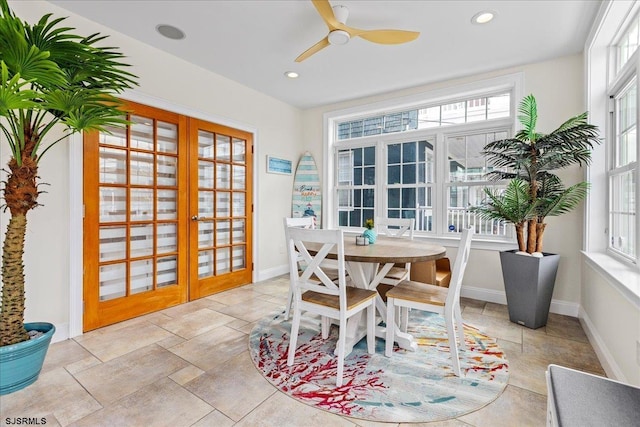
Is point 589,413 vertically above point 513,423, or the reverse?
point 589,413

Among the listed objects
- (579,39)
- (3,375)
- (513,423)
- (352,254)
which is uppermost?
(579,39)

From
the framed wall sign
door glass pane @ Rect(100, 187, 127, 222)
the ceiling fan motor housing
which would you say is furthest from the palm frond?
door glass pane @ Rect(100, 187, 127, 222)

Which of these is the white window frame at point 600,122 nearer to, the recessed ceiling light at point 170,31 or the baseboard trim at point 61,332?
the recessed ceiling light at point 170,31

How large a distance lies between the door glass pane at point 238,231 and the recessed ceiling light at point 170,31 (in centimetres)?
218

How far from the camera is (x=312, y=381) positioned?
75.4 inches

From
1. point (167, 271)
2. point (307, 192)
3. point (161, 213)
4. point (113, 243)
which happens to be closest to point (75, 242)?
point (113, 243)

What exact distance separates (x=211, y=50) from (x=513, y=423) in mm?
3854

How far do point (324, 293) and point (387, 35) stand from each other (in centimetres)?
204

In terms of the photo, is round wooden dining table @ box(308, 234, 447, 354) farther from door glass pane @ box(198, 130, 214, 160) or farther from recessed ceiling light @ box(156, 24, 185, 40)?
recessed ceiling light @ box(156, 24, 185, 40)

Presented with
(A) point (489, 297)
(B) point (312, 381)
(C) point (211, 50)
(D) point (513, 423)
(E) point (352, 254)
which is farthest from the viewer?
(A) point (489, 297)

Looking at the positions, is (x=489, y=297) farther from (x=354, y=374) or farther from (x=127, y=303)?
(x=127, y=303)

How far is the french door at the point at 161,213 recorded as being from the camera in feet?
9.02

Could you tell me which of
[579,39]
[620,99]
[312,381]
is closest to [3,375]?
[312,381]

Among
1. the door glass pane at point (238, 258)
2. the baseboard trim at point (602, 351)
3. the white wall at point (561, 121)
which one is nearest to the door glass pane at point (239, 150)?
the door glass pane at point (238, 258)
